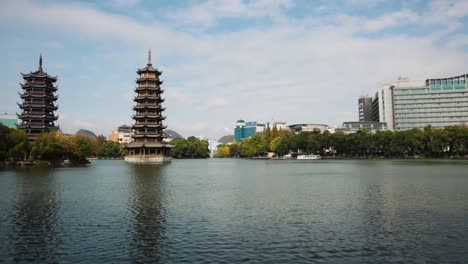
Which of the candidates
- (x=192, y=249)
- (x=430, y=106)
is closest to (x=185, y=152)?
(x=430, y=106)

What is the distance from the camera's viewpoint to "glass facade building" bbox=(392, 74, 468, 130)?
164125 millimetres

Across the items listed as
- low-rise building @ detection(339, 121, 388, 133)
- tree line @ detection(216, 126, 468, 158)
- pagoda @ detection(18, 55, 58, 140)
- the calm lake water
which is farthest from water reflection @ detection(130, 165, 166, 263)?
low-rise building @ detection(339, 121, 388, 133)

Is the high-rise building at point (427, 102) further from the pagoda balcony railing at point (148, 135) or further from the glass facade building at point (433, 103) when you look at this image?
the pagoda balcony railing at point (148, 135)

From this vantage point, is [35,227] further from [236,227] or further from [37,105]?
[37,105]

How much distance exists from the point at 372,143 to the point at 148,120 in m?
69.6

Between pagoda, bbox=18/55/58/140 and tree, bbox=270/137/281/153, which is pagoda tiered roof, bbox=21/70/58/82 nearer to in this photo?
pagoda, bbox=18/55/58/140

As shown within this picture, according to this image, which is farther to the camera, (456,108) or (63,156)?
(456,108)

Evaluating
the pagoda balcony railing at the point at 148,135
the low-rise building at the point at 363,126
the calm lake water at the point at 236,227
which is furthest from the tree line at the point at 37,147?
the low-rise building at the point at 363,126

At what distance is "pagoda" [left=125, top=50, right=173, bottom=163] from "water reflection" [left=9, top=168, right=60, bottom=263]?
6346 centimetres

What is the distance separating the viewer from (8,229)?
18.0 meters

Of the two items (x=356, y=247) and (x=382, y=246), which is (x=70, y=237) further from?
(x=382, y=246)

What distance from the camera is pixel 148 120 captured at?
95688mm

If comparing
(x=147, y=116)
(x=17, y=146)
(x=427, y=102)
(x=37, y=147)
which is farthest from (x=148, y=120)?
(x=427, y=102)

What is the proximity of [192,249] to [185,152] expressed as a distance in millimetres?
153268
